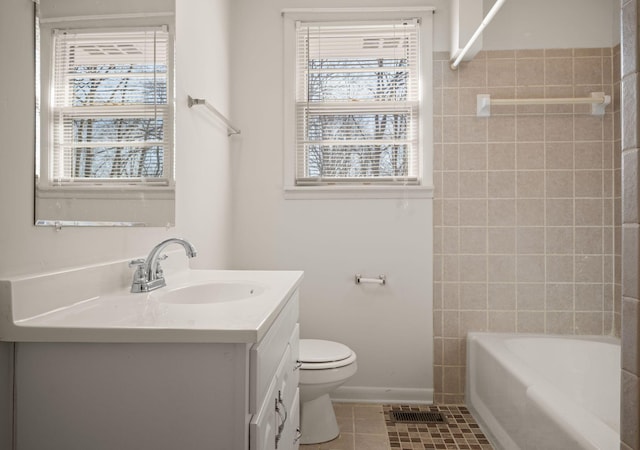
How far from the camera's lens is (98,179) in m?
1.19

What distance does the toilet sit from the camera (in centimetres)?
192

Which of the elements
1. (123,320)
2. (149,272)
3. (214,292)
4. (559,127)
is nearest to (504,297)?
(559,127)

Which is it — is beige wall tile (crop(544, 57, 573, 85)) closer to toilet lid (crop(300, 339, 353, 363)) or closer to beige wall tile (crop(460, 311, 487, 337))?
beige wall tile (crop(460, 311, 487, 337))

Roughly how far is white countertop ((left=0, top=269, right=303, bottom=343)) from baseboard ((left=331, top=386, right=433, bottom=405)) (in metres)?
1.59

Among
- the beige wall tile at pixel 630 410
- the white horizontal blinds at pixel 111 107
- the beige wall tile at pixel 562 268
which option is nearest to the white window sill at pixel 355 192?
the beige wall tile at pixel 562 268

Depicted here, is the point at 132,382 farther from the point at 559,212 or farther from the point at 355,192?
the point at 559,212

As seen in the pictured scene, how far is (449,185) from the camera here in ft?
7.97

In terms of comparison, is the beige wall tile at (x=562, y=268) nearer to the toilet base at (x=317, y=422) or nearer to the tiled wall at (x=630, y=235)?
the toilet base at (x=317, y=422)

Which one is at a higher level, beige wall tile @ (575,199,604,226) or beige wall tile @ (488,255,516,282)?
beige wall tile @ (575,199,604,226)

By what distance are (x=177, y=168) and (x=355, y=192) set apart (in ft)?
3.55

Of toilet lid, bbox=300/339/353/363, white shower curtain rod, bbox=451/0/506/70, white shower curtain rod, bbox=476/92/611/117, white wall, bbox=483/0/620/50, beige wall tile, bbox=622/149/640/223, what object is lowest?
toilet lid, bbox=300/339/353/363

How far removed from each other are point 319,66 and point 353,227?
3.18ft

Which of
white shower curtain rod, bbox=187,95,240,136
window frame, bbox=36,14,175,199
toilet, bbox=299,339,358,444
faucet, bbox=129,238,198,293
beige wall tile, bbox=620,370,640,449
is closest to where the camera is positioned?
beige wall tile, bbox=620,370,640,449

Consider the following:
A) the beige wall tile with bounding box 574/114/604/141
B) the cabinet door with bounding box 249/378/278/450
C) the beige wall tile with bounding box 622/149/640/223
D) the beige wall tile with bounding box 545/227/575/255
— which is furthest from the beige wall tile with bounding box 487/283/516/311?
the beige wall tile with bounding box 622/149/640/223
